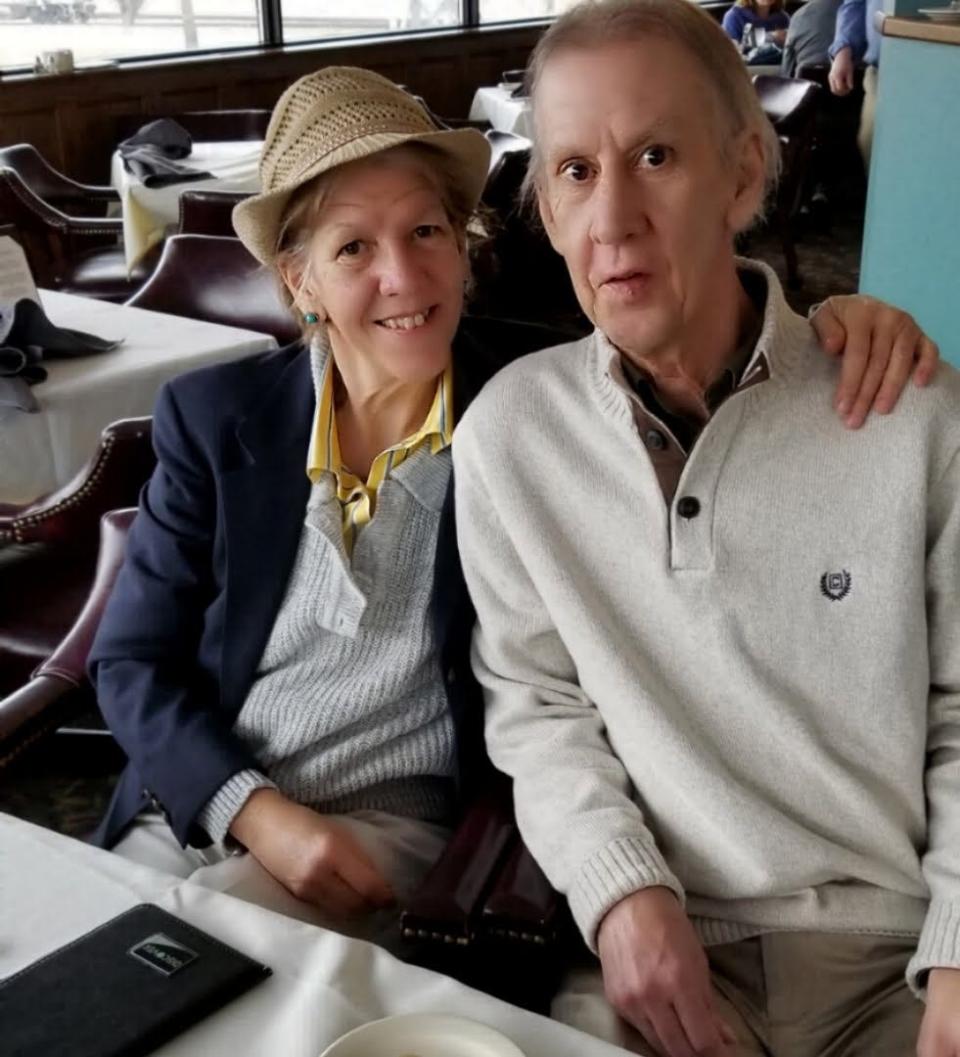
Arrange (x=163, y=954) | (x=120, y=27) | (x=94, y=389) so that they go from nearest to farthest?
(x=163, y=954) < (x=94, y=389) < (x=120, y=27)

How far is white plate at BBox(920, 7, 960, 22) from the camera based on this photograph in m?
4.15

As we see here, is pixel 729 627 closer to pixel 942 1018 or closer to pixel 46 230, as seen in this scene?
pixel 942 1018

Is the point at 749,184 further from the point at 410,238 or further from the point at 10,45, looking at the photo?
the point at 10,45

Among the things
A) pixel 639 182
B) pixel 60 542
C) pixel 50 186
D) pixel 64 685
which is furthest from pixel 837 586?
pixel 50 186

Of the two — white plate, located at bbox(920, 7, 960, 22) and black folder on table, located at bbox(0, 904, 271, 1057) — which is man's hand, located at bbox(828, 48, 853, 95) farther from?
black folder on table, located at bbox(0, 904, 271, 1057)

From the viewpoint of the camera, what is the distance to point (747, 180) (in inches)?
55.4

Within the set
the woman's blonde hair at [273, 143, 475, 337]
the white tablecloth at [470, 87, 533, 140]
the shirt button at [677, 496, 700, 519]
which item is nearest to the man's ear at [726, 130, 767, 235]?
the shirt button at [677, 496, 700, 519]

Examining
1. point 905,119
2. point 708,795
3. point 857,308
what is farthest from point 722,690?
point 905,119

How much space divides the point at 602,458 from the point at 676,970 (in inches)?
20.8

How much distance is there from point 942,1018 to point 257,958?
62 centimetres

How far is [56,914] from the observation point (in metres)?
1.07

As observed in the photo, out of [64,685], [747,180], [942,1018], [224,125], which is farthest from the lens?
[224,125]

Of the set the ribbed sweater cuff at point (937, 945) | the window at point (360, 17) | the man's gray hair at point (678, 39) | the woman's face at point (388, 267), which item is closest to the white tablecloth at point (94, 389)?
the woman's face at point (388, 267)

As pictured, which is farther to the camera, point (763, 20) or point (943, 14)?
point (763, 20)
